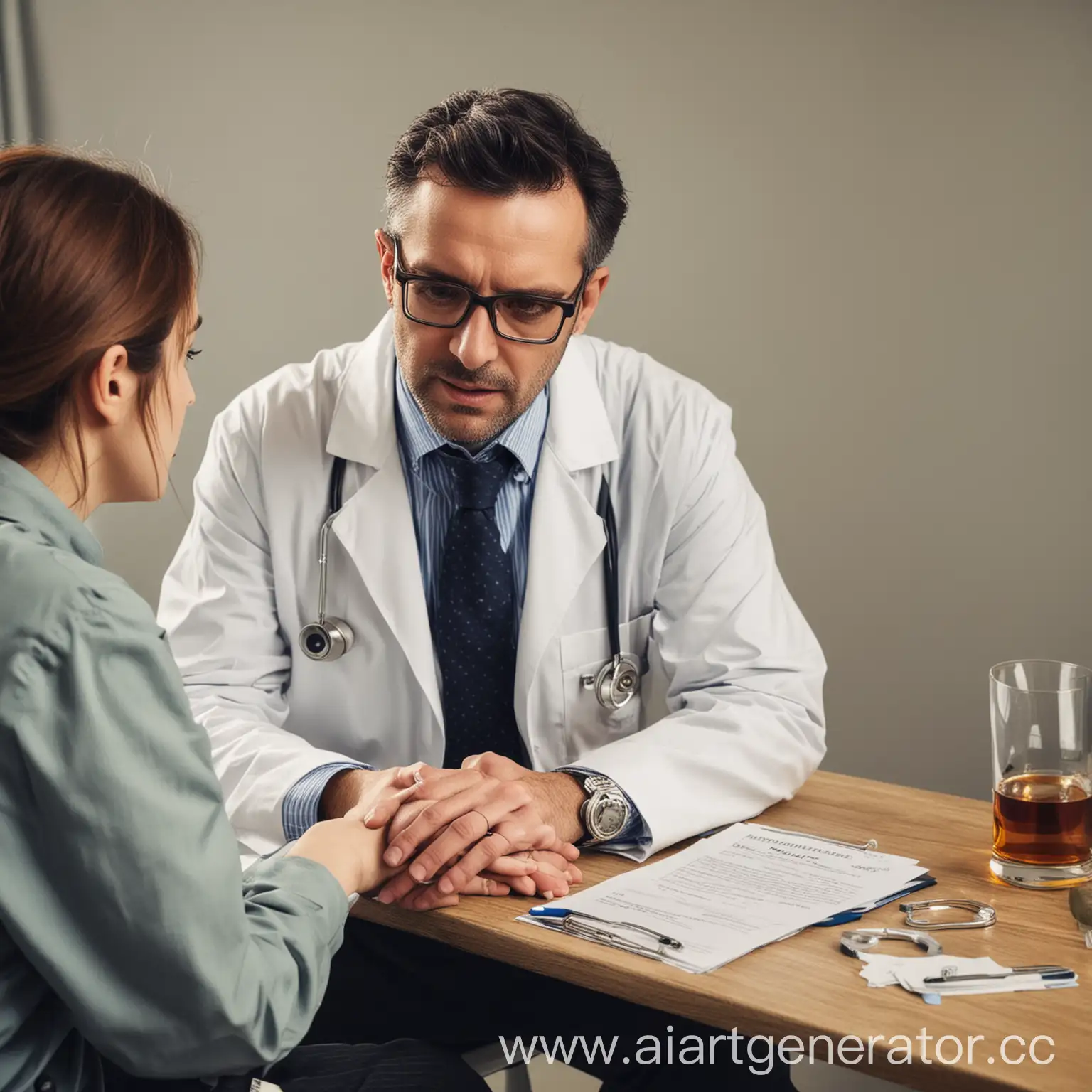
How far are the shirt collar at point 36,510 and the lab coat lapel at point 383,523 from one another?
0.79 m

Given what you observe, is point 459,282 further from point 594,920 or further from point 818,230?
point 818,230

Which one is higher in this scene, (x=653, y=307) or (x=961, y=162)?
(x=961, y=162)

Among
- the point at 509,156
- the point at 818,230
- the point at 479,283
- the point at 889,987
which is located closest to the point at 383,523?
the point at 479,283

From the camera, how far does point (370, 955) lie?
68.2 inches

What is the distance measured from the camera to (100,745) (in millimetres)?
933

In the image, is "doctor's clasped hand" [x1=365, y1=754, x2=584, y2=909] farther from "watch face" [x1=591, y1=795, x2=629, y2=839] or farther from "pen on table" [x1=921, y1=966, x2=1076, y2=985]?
"pen on table" [x1=921, y1=966, x2=1076, y2=985]

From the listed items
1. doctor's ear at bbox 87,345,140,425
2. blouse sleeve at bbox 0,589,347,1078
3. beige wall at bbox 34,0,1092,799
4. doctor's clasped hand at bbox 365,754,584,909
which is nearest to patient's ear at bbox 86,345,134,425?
doctor's ear at bbox 87,345,140,425

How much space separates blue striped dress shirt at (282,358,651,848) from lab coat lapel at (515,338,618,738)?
2 cm

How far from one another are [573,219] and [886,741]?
1582 millimetres

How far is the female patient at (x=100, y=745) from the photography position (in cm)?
93

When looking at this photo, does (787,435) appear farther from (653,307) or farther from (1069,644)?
(1069,644)

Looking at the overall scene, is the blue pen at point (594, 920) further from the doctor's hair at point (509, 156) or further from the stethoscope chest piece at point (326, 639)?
the doctor's hair at point (509, 156)

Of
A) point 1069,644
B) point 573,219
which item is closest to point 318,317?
point 573,219

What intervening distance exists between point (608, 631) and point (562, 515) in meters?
0.18
